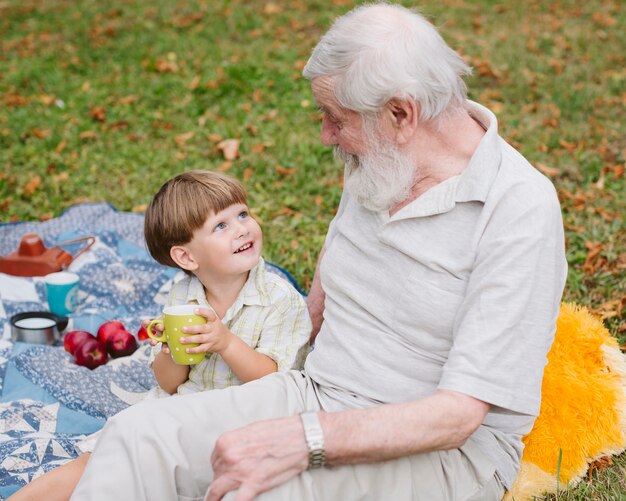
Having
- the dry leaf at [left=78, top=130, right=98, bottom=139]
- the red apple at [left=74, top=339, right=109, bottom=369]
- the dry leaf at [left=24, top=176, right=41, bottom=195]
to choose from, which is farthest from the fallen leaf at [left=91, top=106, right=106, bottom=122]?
the red apple at [left=74, top=339, right=109, bottom=369]

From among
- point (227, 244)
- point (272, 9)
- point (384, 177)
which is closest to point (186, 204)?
point (227, 244)

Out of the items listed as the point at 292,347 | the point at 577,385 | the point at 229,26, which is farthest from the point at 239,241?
the point at 229,26

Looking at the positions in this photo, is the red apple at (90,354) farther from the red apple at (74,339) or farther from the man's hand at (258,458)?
the man's hand at (258,458)

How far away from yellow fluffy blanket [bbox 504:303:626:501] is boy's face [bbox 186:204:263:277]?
1266mm

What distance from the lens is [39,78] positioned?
8.62 m

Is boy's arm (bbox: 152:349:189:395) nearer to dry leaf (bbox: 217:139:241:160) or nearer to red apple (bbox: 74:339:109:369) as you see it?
red apple (bbox: 74:339:109:369)

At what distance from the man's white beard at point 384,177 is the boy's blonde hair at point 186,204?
0.58m

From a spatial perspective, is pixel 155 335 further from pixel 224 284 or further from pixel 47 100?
pixel 47 100

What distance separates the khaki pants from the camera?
2332mm

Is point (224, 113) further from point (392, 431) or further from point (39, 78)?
point (392, 431)

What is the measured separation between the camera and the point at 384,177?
Result: 2617mm

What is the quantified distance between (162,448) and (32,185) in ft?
13.7

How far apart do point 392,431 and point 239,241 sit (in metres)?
1.07

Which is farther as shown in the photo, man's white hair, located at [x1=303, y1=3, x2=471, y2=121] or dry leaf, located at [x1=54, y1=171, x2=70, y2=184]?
dry leaf, located at [x1=54, y1=171, x2=70, y2=184]
